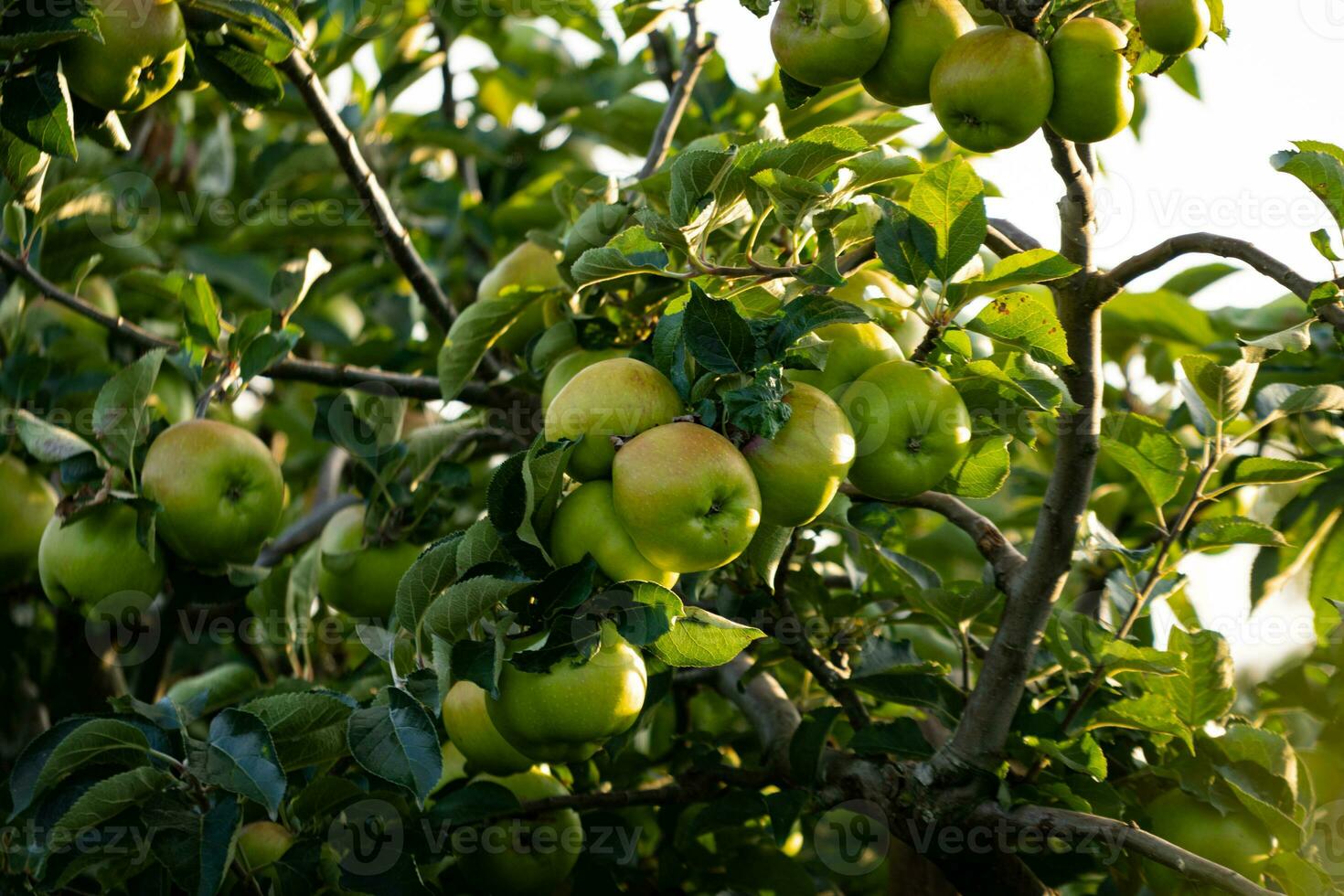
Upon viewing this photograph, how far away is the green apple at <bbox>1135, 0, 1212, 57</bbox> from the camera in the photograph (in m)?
1.00

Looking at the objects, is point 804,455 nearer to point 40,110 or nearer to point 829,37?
point 829,37

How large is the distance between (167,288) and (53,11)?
62 cm

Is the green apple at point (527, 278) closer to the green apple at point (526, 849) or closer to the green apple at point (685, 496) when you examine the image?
the green apple at point (526, 849)

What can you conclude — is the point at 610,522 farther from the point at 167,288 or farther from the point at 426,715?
the point at 167,288

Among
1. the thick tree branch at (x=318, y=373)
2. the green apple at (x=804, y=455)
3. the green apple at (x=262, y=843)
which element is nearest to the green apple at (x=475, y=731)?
the green apple at (x=262, y=843)

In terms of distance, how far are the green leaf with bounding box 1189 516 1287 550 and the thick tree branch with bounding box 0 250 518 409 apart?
0.97 meters

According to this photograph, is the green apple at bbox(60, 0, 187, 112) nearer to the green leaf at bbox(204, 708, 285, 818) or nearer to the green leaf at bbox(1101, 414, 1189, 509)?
the green leaf at bbox(204, 708, 285, 818)

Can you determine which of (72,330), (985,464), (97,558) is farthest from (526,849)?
(72,330)

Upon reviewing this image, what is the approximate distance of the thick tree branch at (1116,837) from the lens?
1.03 meters

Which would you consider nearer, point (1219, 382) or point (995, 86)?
point (995, 86)

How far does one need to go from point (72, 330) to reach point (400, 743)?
5.27ft

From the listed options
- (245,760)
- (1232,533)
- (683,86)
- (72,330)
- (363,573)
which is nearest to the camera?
(245,760)

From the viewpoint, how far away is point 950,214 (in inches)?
44.6

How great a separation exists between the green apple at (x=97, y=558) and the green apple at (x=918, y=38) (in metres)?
1.07
